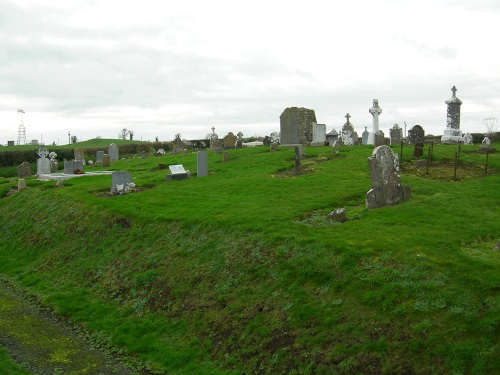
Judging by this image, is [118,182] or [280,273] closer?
[280,273]

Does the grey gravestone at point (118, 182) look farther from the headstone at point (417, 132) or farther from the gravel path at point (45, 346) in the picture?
the headstone at point (417, 132)

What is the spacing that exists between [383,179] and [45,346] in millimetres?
10928

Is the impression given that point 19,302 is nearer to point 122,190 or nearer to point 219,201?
point 219,201

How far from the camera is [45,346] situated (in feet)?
40.4

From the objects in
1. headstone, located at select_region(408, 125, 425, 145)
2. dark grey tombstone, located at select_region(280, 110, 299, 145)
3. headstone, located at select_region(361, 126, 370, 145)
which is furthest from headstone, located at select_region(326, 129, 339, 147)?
headstone, located at select_region(408, 125, 425, 145)

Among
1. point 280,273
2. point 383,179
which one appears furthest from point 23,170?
point 280,273

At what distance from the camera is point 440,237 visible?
1277 cm

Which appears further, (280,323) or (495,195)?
(495,195)

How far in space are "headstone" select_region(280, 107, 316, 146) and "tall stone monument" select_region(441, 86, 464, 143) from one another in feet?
32.9

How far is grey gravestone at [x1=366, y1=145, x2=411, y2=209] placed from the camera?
16.5 meters

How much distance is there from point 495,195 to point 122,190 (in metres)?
16.1

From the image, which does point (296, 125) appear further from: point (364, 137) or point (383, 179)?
point (383, 179)

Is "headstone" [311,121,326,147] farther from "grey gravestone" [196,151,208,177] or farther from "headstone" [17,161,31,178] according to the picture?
"headstone" [17,161,31,178]

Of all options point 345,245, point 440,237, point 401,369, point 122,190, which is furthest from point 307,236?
point 122,190
